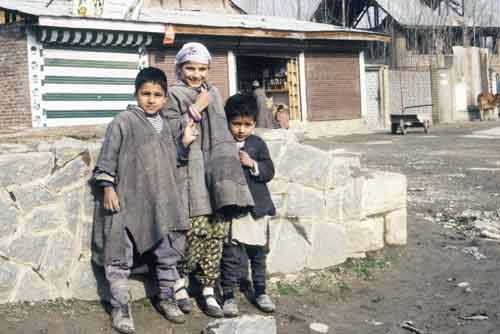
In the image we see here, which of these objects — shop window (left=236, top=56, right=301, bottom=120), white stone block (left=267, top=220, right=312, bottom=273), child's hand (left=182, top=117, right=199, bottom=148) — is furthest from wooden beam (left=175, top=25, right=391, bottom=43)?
child's hand (left=182, top=117, right=199, bottom=148)

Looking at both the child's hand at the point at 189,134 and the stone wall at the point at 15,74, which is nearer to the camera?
the child's hand at the point at 189,134

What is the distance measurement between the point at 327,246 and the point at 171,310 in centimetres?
158

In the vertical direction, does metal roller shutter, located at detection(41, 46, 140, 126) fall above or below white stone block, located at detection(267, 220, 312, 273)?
above

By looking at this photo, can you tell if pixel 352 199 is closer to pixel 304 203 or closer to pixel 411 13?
pixel 304 203

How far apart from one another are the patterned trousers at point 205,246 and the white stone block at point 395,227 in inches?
81.5

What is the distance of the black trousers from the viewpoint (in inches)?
158

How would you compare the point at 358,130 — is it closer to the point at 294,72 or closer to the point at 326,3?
the point at 294,72

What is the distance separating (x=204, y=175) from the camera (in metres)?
3.88

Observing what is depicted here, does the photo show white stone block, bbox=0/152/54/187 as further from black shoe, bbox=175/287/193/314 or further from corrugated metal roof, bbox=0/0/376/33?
corrugated metal roof, bbox=0/0/376/33

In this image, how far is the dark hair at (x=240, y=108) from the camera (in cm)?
403

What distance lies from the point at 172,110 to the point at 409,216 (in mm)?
3849

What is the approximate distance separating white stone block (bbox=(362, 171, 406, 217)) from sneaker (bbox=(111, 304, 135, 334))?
230 cm

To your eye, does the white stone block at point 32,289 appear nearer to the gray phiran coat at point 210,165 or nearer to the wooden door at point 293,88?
the gray phiran coat at point 210,165

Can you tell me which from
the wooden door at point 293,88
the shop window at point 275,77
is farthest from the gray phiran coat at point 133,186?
the wooden door at point 293,88
